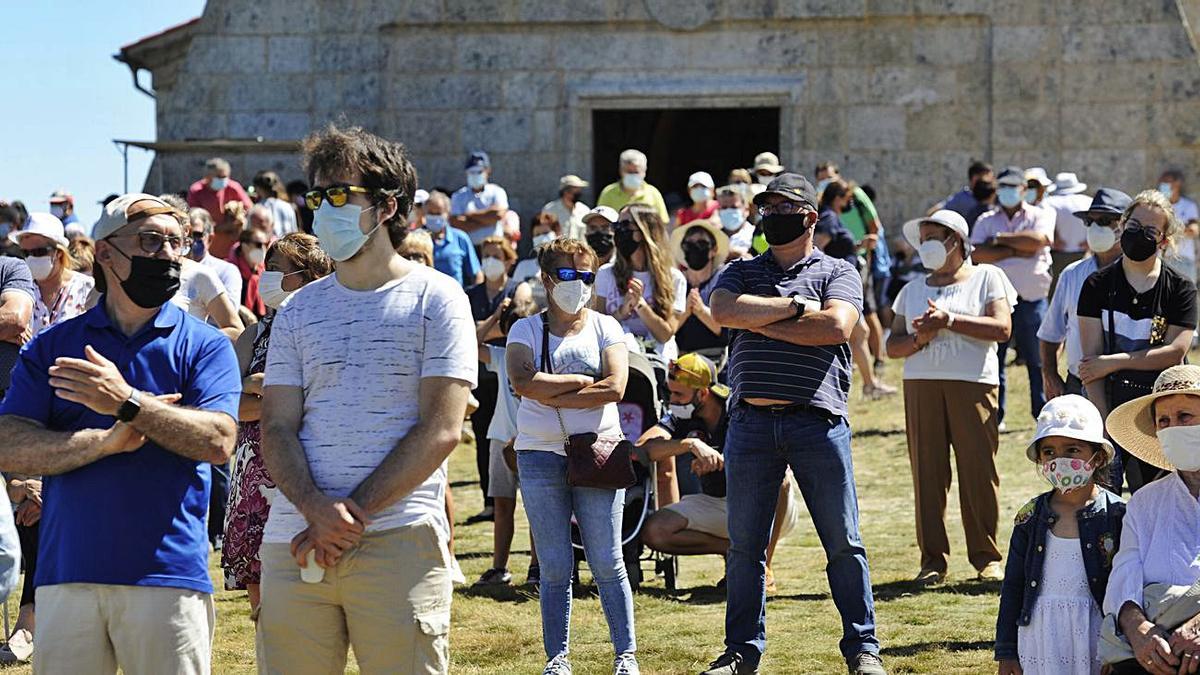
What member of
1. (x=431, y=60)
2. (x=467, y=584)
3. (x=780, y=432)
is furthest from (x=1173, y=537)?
(x=431, y=60)

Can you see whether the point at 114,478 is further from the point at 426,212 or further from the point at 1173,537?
the point at 426,212

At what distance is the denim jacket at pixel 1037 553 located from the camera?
6.18m

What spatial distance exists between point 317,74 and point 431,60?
1.27m

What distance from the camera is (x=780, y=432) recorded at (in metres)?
7.30

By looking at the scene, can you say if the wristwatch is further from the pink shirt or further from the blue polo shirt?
the pink shirt

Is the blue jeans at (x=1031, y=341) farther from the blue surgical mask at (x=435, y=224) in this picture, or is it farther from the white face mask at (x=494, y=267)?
the blue surgical mask at (x=435, y=224)

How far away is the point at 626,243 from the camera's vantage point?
412 inches

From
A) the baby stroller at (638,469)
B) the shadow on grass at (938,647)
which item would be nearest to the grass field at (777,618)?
the shadow on grass at (938,647)

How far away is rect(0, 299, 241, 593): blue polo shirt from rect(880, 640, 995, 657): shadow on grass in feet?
12.2

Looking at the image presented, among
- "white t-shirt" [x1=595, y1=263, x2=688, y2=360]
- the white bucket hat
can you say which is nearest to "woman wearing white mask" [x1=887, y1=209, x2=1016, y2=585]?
"white t-shirt" [x1=595, y1=263, x2=688, y2=360]

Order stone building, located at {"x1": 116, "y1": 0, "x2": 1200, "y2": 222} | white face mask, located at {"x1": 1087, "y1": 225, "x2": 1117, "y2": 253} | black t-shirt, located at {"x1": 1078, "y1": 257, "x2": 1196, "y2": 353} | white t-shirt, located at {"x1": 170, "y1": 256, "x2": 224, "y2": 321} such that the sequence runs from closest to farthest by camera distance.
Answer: black t-shirt, located at {"x1": 1078, "y1": 257, "x2": 1196, "y2": 353}
white face mask, located at {"x1": 1087, "y1": 225, "x2": 1117, "y2": 253}
white t-shirt, located at {"x1": 170, "y1": 256, "x2": 224, "y2": 321}
stone building, located at {"x1": 116, "y1": 0, "x2": 1200, "y2": 222}

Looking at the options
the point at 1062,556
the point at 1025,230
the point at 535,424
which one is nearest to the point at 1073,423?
the point at 1062,556

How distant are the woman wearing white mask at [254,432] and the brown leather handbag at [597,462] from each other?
4.17 ft

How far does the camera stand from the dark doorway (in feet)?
80.6
